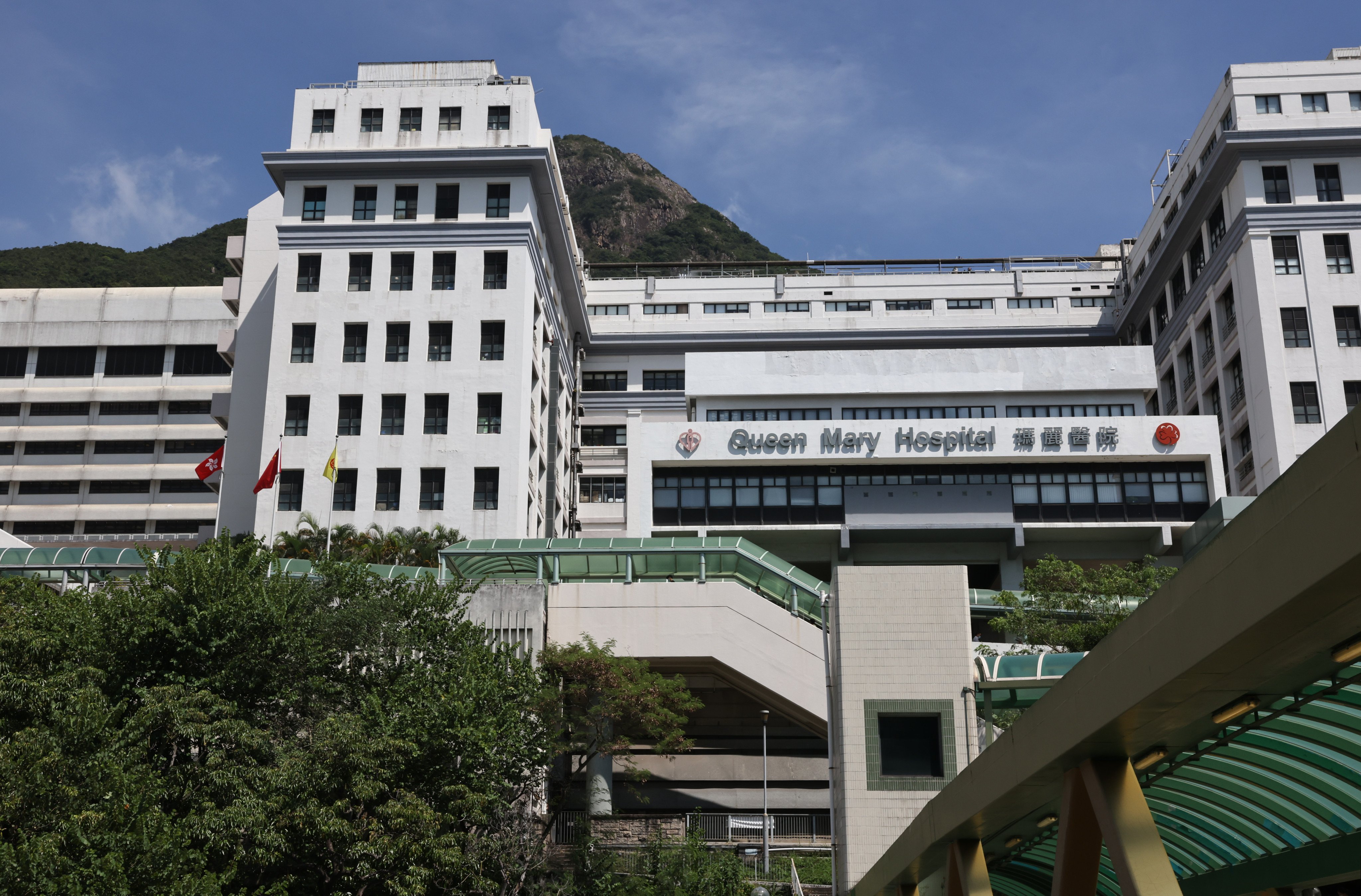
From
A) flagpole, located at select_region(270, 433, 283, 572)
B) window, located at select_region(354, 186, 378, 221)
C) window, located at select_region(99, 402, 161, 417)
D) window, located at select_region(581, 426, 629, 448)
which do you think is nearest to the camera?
flagpole, located at select_region(270, 433, 283, 572)

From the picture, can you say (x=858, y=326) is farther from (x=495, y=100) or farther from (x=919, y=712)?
(x=919, y=712)

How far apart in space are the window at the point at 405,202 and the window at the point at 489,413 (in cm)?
1043

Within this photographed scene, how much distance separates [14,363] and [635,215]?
84667mm

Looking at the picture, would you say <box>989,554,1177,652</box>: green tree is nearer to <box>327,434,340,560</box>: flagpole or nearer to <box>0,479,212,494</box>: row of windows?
<box>327,434,340,560</box>: flagpole

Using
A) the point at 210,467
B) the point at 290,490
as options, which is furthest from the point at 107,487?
the point at 210,467

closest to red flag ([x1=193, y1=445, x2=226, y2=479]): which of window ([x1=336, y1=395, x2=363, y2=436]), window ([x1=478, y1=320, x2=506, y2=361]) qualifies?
window ([x1=336, y1=395, x2=363, y2=436])

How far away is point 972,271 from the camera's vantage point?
286ft

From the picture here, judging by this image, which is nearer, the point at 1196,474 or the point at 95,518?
the point at 1196,474

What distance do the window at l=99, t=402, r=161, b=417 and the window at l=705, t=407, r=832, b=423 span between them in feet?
161

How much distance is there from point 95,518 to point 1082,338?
7133 centimetres

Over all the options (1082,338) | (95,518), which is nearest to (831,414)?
(1082,338)

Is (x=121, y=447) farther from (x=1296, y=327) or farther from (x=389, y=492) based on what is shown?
(x=1296, y=327)

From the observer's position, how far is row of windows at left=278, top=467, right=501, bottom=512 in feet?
195

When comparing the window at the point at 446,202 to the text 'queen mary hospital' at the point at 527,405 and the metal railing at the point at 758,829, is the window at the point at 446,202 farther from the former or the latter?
the metal railing at the point at 758,829
